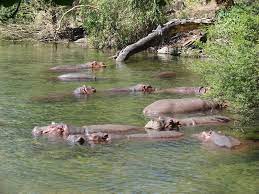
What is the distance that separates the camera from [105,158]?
364 inches

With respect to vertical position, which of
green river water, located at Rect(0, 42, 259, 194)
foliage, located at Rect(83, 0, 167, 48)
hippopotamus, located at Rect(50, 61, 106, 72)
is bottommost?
green river water, located at Rect(0, 42, 259, 194)

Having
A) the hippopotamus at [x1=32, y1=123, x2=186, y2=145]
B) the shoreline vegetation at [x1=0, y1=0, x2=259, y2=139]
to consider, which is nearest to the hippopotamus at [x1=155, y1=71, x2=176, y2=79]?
the shoreline vegetation at [x1=0, y1=0, x2=259, y2=139]

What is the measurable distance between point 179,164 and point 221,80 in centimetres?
200

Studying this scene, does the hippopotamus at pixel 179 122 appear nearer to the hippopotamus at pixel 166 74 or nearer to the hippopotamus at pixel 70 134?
the hippopotamus at pixel 70 134

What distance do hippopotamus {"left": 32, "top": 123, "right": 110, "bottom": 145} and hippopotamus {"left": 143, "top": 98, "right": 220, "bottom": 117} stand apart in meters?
2.76

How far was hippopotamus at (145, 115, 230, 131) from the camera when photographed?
11.3 m

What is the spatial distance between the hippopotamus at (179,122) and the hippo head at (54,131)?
5.84ft

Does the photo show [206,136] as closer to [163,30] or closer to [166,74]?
[166,74]

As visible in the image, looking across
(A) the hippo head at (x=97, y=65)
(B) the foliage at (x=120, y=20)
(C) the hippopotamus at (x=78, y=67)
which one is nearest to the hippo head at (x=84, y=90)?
(C) the hippopotamus at (x=78, y=67)

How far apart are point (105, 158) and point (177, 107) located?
4.47 metres

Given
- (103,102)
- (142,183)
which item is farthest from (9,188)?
(103,102)

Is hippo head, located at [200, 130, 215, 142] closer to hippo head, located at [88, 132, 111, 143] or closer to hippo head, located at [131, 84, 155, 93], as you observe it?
hippo head, located at [88, 132, 111, 143]

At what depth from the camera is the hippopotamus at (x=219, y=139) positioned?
1007cm

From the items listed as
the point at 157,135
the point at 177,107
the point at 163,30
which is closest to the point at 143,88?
the point at 177,107
